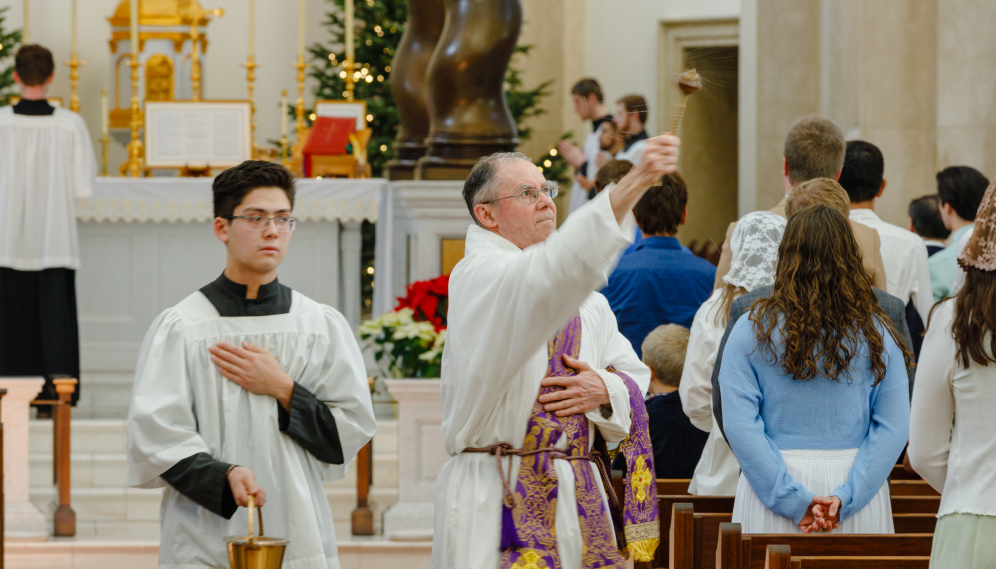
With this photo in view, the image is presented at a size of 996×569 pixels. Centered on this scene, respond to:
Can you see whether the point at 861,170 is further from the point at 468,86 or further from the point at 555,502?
the point at 468,86

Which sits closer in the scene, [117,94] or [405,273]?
[405,273]

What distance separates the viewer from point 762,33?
11.1m

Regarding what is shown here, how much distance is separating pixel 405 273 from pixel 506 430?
4.91 m

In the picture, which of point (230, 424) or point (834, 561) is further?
point (230, 424)

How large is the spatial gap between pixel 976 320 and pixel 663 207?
206 cm

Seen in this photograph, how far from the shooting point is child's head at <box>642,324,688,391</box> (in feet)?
14.2

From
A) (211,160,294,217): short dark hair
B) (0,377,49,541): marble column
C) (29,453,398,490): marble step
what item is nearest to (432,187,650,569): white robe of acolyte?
(211,160,294,217): short dark hair

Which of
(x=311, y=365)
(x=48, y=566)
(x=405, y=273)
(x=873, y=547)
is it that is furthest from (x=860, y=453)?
(x=405, y=273)

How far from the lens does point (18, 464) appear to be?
576cm

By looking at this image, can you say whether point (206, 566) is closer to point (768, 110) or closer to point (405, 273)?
point (405, 273)

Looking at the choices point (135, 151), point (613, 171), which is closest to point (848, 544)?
point (613, 171)

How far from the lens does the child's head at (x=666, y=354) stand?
4.34m

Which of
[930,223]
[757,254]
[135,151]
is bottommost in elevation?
[757,254]

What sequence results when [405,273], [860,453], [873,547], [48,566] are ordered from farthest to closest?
[405,273] → [48,566] → [860,453] → [873,547]
